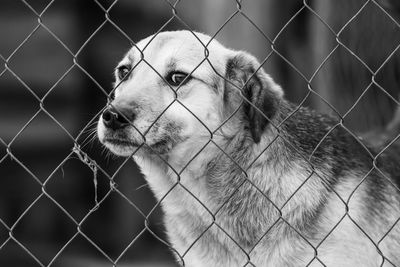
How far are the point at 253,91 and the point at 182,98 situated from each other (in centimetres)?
37

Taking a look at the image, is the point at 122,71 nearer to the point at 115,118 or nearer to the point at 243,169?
the point at 115,118

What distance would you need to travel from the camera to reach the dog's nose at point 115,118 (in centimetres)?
376

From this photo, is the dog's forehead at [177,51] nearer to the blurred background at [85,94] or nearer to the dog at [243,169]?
the dog at [243,169]

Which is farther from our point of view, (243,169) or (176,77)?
(176,77)

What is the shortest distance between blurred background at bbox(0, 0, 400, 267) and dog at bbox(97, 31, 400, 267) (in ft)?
8.46

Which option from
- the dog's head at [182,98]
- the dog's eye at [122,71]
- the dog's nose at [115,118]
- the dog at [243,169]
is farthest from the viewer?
the dog's eye at [122,71]

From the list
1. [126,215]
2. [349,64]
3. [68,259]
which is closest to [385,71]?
[349,64]

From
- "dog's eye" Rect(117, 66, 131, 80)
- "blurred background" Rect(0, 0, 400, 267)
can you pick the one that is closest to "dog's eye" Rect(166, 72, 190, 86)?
"dog's eye" Rect(117, 66, 131, 80)

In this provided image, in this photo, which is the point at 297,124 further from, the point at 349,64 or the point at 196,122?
the point at 349,64

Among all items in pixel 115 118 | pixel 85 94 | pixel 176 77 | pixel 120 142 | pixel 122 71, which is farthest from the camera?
pixel 85 94

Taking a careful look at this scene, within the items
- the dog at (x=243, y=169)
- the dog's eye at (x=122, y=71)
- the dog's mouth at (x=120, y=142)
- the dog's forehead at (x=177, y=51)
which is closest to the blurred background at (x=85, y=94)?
the dog's eye at (x=122, y=71)

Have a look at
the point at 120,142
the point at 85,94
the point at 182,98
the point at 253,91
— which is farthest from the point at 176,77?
the point at 85,94

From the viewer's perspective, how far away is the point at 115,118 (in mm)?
3785

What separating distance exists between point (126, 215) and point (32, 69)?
171cm
